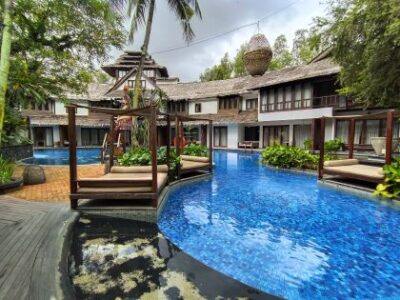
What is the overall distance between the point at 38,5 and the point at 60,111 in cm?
2385

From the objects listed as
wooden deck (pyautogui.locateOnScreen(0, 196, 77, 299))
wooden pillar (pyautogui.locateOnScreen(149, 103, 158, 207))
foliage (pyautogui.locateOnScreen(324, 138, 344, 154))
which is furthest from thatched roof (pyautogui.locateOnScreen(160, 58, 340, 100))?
wooden deck (pyautogui.locateOnScreen(0, 196, 77, 299))

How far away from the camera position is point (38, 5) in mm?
9867

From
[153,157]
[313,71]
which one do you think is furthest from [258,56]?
[153,157]

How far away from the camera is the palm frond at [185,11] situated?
13729 millimetres

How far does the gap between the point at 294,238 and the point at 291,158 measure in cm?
884

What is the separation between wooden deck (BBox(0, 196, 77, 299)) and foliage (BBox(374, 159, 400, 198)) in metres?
8.67

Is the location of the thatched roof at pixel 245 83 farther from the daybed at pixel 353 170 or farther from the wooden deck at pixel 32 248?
the wooden deck at pixel 32 248

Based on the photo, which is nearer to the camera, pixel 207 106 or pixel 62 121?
pixel 62 121

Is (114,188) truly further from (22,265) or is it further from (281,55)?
(281,55)

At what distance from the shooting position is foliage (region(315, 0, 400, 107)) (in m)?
9.30

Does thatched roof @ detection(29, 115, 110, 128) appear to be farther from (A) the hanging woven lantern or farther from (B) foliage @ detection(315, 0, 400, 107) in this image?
(B) foliage @ detection(315, 0, 400, 107)

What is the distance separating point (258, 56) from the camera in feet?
99.3

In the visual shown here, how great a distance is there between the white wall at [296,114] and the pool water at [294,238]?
1210 cm

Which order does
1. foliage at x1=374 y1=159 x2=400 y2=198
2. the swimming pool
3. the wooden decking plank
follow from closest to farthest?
the wooden decking plank → foliage at x1=374 y1=159 x2=400 y2=198 → the swimming pool
